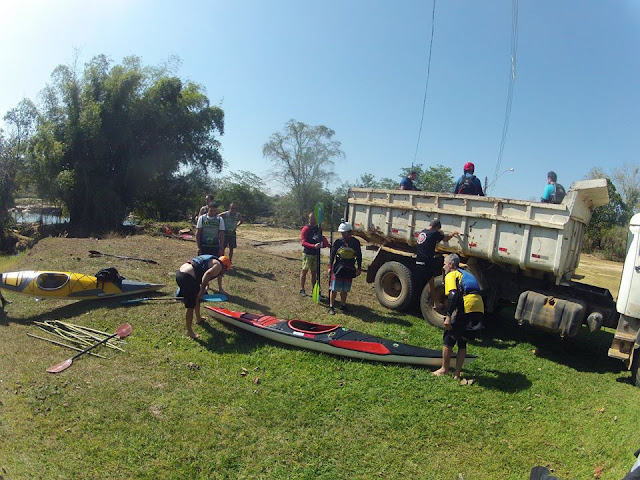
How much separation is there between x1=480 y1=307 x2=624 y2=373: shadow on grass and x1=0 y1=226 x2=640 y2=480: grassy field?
4 cm

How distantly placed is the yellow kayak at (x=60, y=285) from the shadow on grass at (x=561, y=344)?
634 centimetres

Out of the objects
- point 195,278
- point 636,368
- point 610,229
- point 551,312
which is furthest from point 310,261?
point 610,229

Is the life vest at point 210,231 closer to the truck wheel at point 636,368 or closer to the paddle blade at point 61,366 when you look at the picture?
the paddle blade at point 61,366

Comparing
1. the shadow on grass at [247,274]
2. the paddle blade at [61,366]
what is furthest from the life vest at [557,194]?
the paddle blade at [61,366]

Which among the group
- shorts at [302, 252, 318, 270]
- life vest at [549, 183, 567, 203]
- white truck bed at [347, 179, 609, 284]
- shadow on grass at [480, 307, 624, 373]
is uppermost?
life vest at [549, 183, 567, 203]

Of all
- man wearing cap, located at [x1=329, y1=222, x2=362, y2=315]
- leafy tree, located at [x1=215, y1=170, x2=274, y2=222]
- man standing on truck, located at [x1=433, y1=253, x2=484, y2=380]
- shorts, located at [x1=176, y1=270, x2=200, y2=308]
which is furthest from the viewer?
leafy tree, located at [x1=215, y1=170, x2=274, y2=222]

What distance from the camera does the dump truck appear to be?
5781 millimetres

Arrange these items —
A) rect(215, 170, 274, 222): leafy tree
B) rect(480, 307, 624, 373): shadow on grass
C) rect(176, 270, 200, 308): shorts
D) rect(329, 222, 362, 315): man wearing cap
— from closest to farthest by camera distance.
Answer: rect(176, 270, 200, 308): shorts
rect(480, 307, 624, 373): shadow on grass
rect(329, 222, 362, 315): man wearing cap
rect(215, 170, 274, 222): leafy tree

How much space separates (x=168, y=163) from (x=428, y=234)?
1971cm

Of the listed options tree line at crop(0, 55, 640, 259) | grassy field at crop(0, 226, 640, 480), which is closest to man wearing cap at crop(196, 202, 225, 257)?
grassy field at crop(0, 226, 640, 480)

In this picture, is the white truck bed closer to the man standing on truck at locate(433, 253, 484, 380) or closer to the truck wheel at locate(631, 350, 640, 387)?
the truck wheel at locate(631, 350, 640, 387)

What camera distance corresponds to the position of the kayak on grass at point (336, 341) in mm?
5492

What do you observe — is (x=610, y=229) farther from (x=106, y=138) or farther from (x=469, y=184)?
(x=106, y=138)

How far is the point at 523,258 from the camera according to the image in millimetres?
6270
